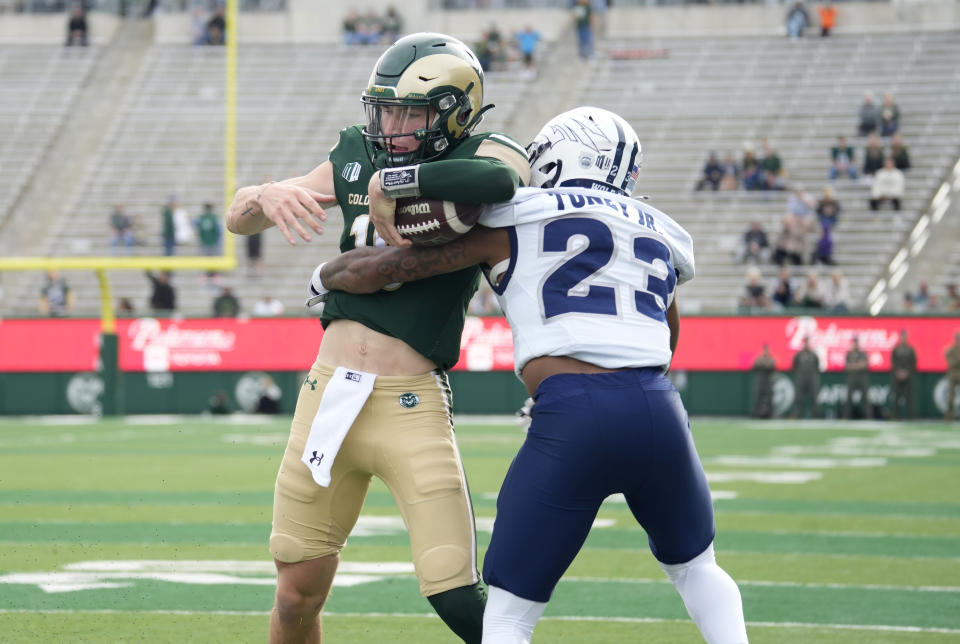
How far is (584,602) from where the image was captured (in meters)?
6.39

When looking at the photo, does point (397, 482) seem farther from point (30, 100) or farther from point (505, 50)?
point (30, 100)

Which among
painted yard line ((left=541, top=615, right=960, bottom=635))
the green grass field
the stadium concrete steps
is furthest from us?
the stadium concrete steps

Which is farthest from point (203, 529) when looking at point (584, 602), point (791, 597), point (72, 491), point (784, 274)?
point (784, 274)

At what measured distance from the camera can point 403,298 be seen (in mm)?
4004

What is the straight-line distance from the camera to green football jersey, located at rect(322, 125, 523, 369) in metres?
4.00

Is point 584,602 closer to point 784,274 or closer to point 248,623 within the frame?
point 248,623

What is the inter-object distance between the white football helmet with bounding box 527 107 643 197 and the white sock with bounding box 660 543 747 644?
975mm

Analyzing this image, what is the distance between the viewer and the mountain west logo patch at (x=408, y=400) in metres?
3.99

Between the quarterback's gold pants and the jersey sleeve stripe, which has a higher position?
the jersey sleeve stripe

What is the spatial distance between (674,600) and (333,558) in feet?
8.92

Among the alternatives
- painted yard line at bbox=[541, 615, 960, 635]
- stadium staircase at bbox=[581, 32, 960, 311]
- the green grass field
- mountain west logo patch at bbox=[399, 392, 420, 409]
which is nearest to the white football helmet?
mountain west logo patch at bbox=[399, 392, 420, 409]

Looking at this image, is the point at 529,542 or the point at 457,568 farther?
the point at 457,568

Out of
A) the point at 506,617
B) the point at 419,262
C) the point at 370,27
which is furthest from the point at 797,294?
the point at 506,617

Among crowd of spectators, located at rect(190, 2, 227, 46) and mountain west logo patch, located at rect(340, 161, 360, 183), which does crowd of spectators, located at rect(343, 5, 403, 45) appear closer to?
crowd of spectators, located at rect(190, 2, 227, 46)
